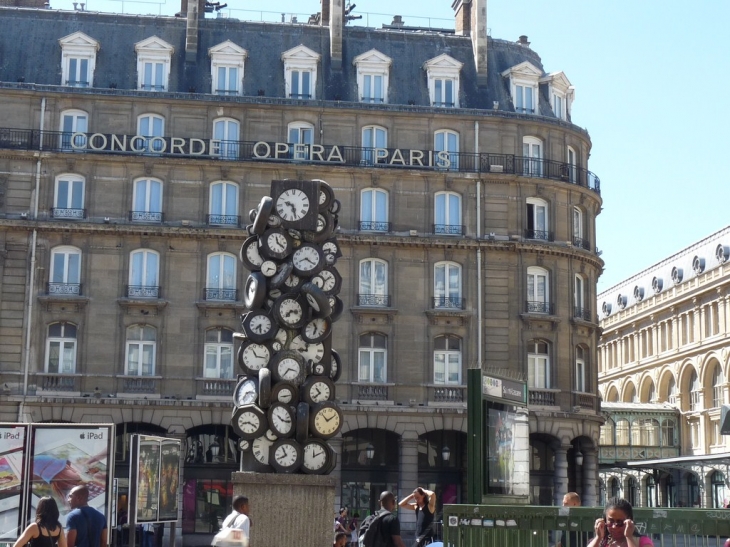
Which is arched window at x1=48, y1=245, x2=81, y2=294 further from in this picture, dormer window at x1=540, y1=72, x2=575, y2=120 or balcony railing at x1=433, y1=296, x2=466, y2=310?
dormer window at x1=540, y1=72, x2=575, y2=120

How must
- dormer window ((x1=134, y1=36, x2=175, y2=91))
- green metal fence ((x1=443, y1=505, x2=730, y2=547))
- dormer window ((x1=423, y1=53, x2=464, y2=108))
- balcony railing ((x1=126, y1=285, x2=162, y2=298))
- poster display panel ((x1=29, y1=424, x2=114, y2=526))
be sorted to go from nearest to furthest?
1. green metal fence ((x1=443, y1=505, x2=730, y2=547))
2. poster display panel ((x1=29, y1=424, x2=114, y2=526))
3. balcony railing ((x1=126, y1=285, x2=162, y2=298))
4. dormer window ((x1=134, y1=36, x2=175, y2=91))
5. dormer window ((x1=423, y1=53, x2=464, y2=108))

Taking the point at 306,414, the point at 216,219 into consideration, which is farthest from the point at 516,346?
the point at 306,414

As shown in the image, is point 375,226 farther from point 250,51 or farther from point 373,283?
point 250,51

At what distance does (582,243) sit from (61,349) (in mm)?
20190

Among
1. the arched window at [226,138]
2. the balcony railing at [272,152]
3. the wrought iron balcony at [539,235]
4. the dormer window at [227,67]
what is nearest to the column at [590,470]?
the wrought iron balcony at [539,235]

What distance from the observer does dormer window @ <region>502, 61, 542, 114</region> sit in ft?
167

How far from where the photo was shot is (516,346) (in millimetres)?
48125

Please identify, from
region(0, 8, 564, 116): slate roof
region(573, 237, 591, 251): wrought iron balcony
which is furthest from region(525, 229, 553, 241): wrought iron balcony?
region(0, 8, 564, 116): slate roof

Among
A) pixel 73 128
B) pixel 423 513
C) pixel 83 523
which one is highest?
pixel 73 128

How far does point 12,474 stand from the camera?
21.2m

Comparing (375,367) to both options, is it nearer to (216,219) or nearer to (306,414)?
(216,219)

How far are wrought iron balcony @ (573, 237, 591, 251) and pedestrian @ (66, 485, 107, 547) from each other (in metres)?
36.5

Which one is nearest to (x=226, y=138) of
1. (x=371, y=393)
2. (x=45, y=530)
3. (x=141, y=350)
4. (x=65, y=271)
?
(x=65, y=271)

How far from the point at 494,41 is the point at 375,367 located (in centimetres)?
1469
